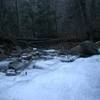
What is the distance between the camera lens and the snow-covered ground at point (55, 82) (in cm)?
441

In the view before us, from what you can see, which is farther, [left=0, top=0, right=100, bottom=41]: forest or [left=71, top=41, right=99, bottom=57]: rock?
[left=0, top=0, right=100, bottom=41]: forest

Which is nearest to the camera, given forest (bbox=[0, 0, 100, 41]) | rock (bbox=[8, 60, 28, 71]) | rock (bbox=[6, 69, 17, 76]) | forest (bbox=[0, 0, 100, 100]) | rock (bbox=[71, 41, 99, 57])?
forest (bbox=[0, 0, 100, 100])

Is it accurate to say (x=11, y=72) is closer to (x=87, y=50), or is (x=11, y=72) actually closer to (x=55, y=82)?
(x=55, y=82)

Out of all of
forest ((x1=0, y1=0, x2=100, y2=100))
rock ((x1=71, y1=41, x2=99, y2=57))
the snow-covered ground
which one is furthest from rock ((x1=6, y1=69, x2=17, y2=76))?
rock ((x1=71, y1=41, x2=99, y2=57))

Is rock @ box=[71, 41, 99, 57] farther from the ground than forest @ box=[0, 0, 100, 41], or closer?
closer

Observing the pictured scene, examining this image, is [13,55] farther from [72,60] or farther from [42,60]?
[72,60]

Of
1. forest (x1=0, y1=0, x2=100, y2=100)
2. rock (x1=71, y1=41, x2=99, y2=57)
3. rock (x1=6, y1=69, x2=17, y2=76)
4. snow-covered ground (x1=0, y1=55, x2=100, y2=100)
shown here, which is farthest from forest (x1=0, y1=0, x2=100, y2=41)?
rock (x1=6, y1=69, x2=17, y2=76)

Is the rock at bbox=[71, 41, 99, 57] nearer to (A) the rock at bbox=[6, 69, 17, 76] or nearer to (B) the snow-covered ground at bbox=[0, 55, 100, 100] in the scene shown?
(B) the snow-covered ground at bbox=[0, 55, 100, 100]

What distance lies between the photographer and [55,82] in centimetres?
510

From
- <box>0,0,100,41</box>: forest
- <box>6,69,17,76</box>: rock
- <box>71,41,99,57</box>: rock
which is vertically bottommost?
<box>6,69,17,76</box>: rock

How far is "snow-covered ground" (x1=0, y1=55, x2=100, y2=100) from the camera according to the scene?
14.5 feet

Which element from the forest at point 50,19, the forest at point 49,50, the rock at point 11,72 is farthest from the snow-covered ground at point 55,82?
the forest at point 50,19

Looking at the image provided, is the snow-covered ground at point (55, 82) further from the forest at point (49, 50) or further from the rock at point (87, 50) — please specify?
the rock at point (87, 50)

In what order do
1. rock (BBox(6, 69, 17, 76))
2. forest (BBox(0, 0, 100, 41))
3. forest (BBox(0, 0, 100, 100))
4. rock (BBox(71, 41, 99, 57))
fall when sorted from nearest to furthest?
forest (BBox(0, 0, 100, 100)) < rock (BBox(6, 69, 17, 76)) < rock (BBox(71, 41, 99, 57)) < forest (BBox(0, 0, 100, 41))
